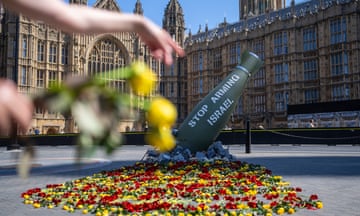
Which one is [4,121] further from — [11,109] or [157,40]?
[157,40]

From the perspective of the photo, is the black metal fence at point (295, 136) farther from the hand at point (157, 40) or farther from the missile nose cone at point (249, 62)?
the hand at point (157, 40)

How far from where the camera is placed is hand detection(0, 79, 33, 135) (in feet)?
2.14

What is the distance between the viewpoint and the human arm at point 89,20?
2.42ft

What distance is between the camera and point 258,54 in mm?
46062

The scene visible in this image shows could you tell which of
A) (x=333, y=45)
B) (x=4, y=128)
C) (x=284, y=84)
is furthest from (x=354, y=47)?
(x=4, y=128)

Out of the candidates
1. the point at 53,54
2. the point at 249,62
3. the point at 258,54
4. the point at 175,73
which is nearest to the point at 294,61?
the point at 258,54

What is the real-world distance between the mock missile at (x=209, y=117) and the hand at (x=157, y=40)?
9717mm

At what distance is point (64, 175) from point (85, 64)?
41683 millimetres

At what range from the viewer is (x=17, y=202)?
579 centimetres

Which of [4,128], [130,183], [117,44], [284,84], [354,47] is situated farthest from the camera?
[117,44]

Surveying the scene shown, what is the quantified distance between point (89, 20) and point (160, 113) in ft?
0.92

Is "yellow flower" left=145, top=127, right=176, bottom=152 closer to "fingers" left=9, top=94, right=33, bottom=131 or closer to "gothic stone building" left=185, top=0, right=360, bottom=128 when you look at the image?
"fingers" left=9, top=94, right=33, bottom=131

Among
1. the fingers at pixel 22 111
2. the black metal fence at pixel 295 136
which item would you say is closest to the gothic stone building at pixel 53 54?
the black metal fence at pixel 295 136

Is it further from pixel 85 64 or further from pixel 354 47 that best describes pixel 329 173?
pixel 85 64
